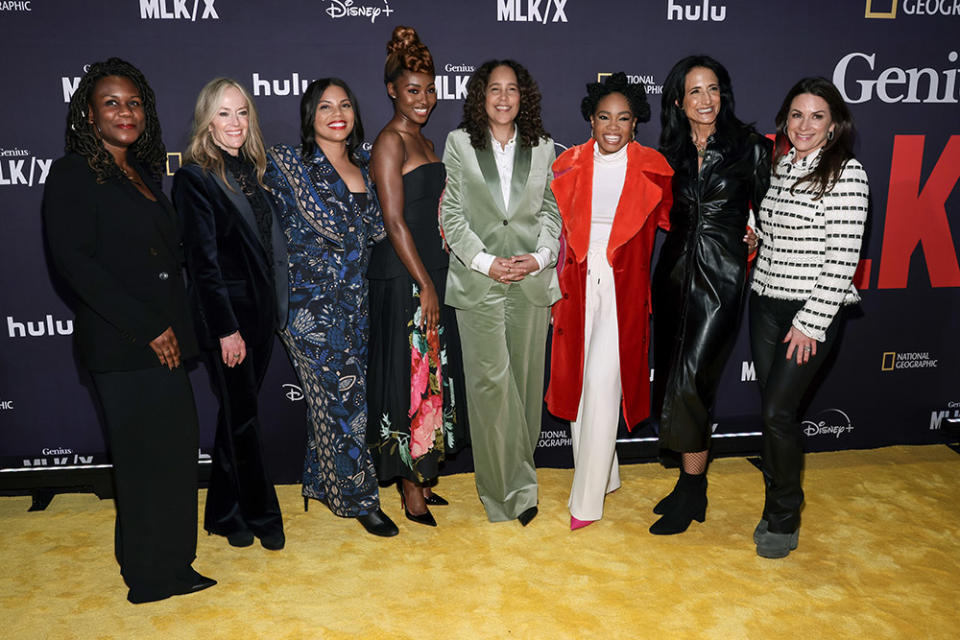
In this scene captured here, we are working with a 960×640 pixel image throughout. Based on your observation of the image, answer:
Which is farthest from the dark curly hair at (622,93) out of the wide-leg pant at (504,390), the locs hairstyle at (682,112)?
the wide-leg pant at (504,390)

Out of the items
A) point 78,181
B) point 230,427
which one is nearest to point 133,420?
point 230,427

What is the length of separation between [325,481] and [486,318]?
113 centimetres

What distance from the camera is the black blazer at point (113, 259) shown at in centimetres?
256

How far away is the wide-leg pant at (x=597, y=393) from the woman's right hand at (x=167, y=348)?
1.81 metres

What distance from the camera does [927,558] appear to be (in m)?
3.27

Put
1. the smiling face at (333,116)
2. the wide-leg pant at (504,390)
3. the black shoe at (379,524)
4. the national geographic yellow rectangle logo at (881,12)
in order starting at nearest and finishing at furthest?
the smiling face at (333,116) → the wide-leg pant at (504,390) → the black shoe at (379,524) → the national geographic yellow rectangle logo at (881,12)

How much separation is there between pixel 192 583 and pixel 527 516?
1.55 m

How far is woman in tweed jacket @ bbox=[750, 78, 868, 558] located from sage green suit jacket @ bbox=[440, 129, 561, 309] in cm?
97

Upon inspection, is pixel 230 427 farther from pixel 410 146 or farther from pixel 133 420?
pixel 410 146

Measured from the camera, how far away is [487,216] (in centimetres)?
329

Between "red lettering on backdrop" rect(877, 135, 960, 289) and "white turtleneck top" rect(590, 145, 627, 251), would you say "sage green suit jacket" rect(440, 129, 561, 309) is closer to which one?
"white turtleneck top" rect(590, 145, 627, 251)

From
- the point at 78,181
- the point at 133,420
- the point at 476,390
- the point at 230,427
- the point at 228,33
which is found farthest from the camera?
the point at 228,33

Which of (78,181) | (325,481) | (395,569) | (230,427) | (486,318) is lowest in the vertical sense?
(395,569)

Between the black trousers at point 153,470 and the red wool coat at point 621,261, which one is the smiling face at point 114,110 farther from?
the red wool coat at point 621,261
